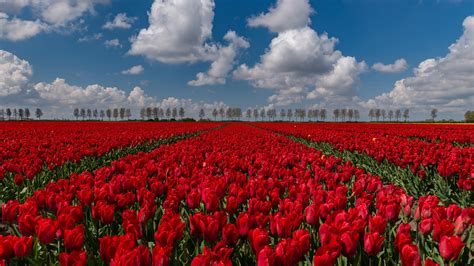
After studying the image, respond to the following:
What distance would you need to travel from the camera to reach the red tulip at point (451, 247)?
2.26m

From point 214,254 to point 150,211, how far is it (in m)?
1.24

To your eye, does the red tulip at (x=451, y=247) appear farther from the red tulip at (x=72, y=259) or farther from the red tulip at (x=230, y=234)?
the red tulip at (x=72, y=259)

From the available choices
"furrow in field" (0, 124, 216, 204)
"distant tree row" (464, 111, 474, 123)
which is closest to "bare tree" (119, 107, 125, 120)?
"distant tree row" (464, 111, 474, 123)

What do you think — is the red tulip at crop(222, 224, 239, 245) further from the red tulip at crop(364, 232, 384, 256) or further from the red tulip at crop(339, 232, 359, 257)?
the red tulip at crop(364, 232, 384, 256)

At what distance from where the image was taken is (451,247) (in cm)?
227

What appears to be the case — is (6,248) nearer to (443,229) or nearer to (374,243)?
(374,243)

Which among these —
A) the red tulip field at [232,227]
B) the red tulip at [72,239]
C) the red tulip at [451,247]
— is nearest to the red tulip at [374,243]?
the red tulip field at [232,227]

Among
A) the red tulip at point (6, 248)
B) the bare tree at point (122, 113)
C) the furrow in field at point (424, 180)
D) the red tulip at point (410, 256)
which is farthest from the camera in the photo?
the bare tree at point (122, 113)

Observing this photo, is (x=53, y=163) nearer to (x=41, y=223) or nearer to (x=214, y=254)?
(x=41, y=223)

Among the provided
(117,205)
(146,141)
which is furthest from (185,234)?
(146,141)

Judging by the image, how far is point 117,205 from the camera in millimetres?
3652

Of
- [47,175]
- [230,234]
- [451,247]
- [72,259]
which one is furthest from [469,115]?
[72,259]

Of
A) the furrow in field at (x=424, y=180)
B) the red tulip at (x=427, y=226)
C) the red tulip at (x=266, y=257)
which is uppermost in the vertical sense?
the red tulip at (x=266, y=257)

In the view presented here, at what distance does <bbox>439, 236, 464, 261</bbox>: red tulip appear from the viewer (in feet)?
7.41
